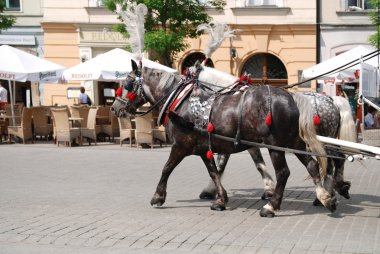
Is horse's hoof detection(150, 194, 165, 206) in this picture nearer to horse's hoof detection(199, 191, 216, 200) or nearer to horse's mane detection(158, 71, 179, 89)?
horse's hoof detection(199, 191, 216, 200)

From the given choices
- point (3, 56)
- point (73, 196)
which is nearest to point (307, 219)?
point (73, 196)

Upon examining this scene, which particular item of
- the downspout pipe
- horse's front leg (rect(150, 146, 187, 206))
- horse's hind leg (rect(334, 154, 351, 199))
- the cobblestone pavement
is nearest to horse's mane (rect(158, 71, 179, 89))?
horse's front leg (rect(150, 146, 187, 206))

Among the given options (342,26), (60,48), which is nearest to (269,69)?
(342,26)

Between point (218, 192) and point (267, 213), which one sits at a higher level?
point (218, 192)

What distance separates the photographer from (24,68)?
18.2m

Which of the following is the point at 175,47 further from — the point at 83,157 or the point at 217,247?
the point at 217,247

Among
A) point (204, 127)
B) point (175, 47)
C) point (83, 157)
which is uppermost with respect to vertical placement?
point (175, 47)

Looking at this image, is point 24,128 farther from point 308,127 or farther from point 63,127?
point 308,127

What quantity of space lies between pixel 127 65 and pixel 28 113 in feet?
9.82

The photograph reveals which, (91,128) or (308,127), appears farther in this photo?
(91,128)

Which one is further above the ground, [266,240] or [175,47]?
[175,47]

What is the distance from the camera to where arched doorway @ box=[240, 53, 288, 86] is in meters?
27.0

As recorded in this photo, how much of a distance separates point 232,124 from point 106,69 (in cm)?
1043

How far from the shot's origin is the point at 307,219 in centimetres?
753
